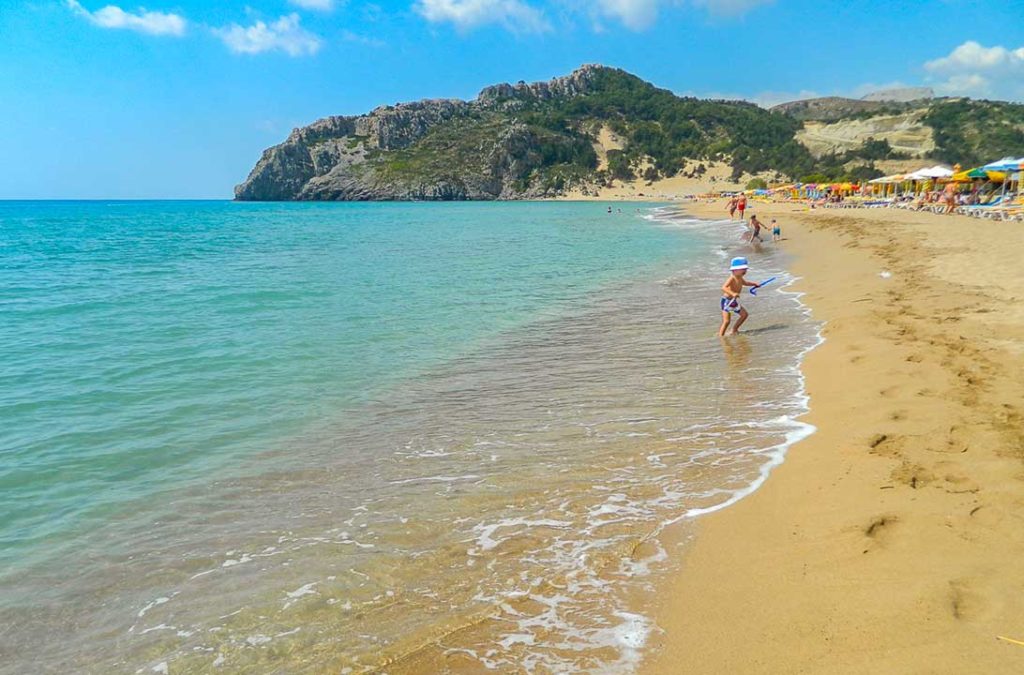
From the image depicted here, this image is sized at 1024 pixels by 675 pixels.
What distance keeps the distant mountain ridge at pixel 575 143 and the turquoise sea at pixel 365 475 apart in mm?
87131

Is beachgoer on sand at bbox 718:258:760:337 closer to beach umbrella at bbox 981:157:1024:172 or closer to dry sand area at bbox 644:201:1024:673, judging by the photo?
dry sand area at bbox 644:201:1024:673

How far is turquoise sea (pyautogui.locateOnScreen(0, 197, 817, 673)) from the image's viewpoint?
3.92 m

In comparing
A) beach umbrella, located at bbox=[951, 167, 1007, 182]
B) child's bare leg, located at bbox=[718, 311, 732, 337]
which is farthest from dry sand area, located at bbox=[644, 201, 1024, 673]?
beach umbrella, located at bbox=[951, 167, 1007, 182]

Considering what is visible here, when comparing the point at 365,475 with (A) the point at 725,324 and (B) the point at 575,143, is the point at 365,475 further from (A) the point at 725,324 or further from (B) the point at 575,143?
(B) the point at 575,143

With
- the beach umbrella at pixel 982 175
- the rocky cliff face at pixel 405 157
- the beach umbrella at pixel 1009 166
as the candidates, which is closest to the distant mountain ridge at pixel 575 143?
the rocky cliff face at pixel 405 157

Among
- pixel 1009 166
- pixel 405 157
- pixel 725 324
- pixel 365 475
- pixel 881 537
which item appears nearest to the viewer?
pixel 881 537

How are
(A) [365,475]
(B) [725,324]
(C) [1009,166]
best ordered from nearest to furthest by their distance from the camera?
(A) [365,475]
(B) [725,324]
(C) [1009,166]

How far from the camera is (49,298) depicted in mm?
18297

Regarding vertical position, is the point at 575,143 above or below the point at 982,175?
above

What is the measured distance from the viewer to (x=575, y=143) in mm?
153250

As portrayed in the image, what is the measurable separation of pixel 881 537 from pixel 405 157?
169080mm

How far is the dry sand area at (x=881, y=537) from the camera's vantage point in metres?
3.26

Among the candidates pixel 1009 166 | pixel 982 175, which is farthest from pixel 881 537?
pixel 982 175

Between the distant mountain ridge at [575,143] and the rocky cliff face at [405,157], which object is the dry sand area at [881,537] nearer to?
the distant mountain ridge at [575,143]
